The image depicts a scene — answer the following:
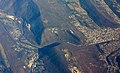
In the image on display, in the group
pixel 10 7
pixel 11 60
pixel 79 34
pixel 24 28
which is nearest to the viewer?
pixel 11 60

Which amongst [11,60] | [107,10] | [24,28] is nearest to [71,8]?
[107,10]

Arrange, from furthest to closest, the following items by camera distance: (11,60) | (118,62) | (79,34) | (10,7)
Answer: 1. (10,7)
2. (79,34)
3. (11,60)
4. (118,62)

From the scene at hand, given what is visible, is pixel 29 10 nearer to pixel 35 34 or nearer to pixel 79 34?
pixel 35 34

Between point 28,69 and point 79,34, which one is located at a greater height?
point 79,34

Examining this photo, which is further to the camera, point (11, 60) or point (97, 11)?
point (97, 11)

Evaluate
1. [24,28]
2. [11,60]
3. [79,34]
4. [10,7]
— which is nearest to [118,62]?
[79,34]

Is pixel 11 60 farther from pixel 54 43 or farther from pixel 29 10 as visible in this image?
pixel 29 10
